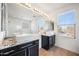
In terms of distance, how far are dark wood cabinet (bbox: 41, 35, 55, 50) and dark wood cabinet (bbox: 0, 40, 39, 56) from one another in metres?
0.12

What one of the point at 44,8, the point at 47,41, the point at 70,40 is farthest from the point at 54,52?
the point at 44,8

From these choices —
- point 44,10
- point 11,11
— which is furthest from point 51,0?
point 11,11

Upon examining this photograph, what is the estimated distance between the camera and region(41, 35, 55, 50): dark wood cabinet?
5.92ft

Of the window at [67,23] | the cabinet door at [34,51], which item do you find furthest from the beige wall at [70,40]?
the cabinet door at [34,51]

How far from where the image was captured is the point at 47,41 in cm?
183

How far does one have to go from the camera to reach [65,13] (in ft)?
5.73

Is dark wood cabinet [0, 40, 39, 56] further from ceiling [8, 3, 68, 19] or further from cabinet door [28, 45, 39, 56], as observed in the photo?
ceiling [8, 3, 68, 19]

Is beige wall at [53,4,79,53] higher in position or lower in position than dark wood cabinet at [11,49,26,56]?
higher

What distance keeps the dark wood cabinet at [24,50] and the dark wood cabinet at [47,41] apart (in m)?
0.12

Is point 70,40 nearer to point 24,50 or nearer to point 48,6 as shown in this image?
point 48,6

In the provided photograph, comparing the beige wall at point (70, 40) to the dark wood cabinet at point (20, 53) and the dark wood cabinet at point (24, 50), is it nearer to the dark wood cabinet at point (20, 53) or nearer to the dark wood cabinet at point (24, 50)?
the dark wood cabinet at point (24, 50)

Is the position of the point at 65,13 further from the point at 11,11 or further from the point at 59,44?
the point at 11,11

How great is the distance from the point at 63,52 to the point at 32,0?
109cm

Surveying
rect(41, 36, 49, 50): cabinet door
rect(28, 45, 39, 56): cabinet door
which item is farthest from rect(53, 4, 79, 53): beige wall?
rect(28, 45, 39, 56): cabinet door
